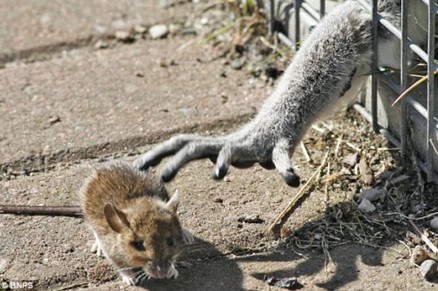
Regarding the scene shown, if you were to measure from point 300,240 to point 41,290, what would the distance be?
3.11ft

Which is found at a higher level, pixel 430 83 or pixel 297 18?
pixel 430 83

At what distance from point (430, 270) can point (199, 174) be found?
116cm

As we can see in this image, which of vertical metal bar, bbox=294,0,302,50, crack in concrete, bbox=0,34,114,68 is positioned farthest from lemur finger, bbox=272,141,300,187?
crack in concrete, bbox=0,34,114,68

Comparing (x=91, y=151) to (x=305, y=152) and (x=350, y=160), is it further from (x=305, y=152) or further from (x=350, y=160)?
(x=350, y=160)

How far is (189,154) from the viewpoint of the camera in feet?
13.5

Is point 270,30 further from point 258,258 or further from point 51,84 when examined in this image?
point 258,258

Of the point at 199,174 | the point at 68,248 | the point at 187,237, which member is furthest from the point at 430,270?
the point at 68,248

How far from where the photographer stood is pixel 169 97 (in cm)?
516

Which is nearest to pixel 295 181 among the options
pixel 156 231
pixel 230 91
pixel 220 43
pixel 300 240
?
pixel 300 240

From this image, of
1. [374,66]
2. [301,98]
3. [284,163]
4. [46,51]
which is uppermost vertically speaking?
[374,66]

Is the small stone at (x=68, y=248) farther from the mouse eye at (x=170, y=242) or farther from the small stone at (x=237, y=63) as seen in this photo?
the small stone at (x=237, y=63)

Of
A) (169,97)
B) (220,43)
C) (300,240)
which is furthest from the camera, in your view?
(220,43)

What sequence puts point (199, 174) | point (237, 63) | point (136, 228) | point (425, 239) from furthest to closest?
point (237, 63)
point (199, 174)
point (425, 239)
point (136, 228)

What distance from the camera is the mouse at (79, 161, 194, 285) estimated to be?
3.87m
